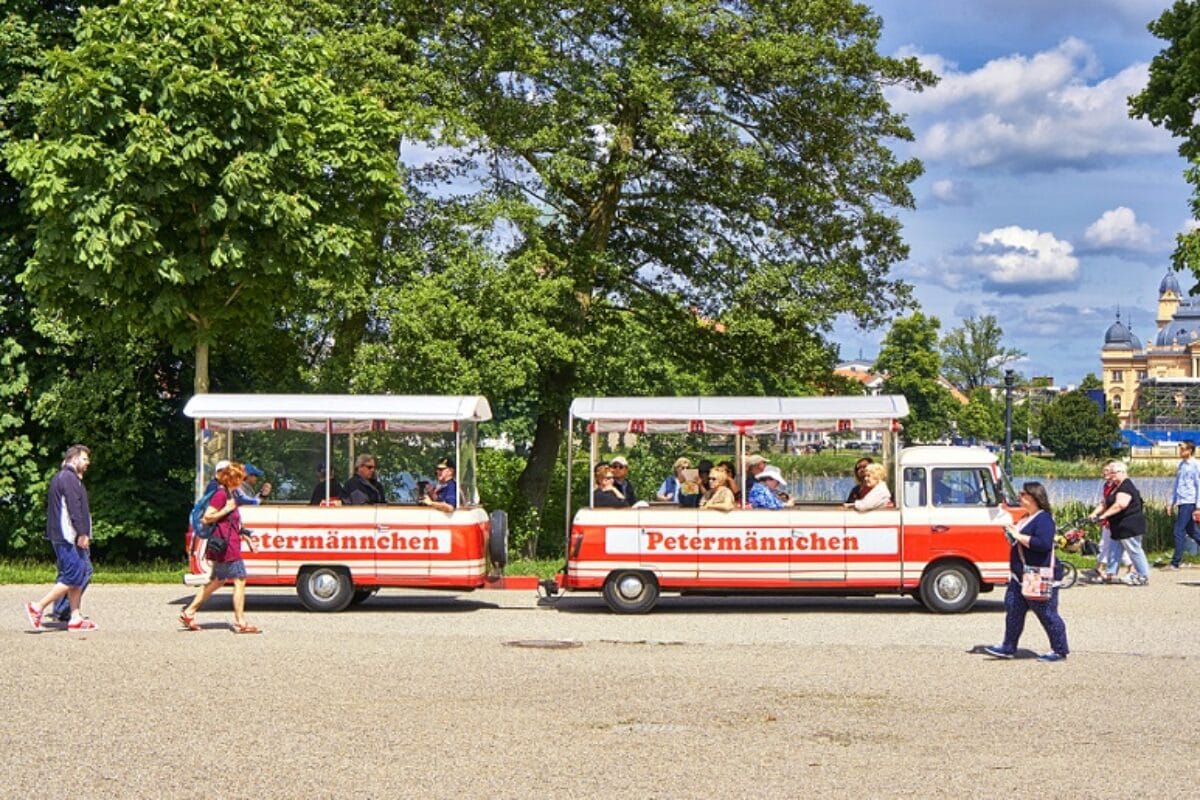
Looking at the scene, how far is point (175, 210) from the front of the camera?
2242cm

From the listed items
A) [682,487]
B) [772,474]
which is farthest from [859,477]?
[682,487]

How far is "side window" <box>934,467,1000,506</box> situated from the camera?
1808 cm

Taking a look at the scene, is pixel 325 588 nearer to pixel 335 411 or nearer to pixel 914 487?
pixel 335 411

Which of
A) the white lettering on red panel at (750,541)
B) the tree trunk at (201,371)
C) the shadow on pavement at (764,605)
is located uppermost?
the tree trunk at (201,371)

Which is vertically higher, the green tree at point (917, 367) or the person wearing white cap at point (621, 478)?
the green tree at point (917, 367)

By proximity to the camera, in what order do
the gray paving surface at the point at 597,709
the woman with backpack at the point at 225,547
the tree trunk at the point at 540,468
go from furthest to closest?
the tree trunk at the point at 540,468, the woman with backpack at the point at 225,547, the gray paving surface at the point at 597,709

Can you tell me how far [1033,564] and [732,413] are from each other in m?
5.64

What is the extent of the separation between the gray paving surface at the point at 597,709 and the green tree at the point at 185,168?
6.25 meters

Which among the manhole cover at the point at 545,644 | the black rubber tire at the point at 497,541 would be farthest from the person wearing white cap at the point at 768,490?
the manhole cover at the point at 545,644

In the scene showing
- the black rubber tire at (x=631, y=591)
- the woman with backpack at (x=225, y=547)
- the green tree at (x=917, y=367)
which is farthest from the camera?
the green tree at (x=917, y=367)

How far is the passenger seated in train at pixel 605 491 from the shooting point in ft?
61.2

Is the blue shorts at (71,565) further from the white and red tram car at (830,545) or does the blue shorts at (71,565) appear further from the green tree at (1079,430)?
the green tree at (1079,430)

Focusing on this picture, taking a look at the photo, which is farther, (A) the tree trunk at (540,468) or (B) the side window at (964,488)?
(A) the tree trunk at (540,468)

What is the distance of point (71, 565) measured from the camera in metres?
15.6
